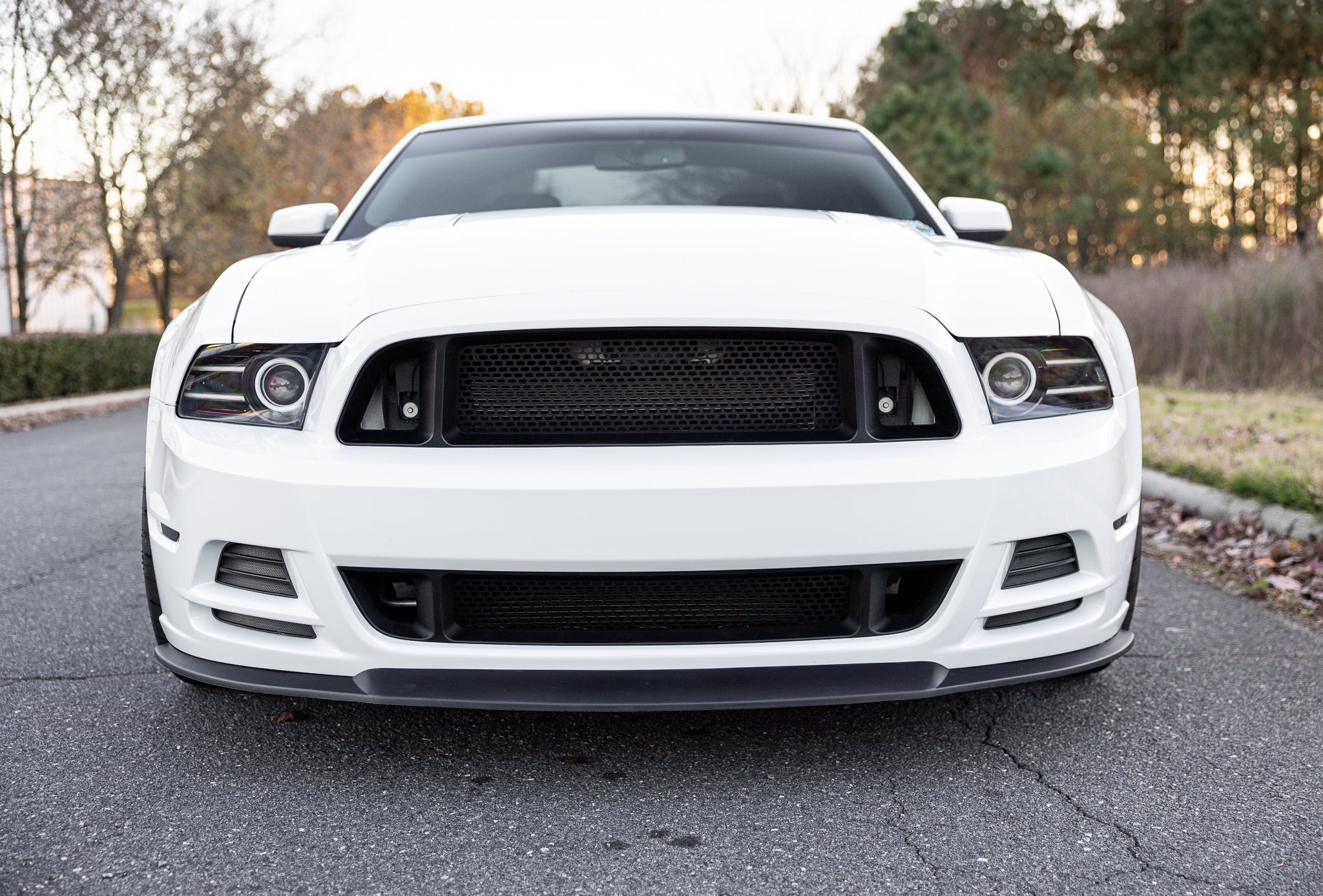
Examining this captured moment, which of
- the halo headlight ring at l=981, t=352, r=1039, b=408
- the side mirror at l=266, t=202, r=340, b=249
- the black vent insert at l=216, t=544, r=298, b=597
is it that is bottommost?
the black vent insert at l=216, t=544, r=298, b=597

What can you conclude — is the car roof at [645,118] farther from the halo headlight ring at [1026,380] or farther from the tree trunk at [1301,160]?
the tree trunk at [1301,160]

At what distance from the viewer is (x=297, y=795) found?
2.10m

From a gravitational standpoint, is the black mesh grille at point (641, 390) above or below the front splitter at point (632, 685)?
above

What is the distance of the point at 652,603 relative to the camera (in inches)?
81.6

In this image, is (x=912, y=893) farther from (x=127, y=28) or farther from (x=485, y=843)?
(x=127, y=28)

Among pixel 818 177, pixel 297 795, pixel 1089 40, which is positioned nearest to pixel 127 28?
pixel 818 177

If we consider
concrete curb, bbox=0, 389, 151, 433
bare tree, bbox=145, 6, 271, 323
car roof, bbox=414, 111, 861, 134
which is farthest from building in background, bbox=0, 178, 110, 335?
car roof, bbox=414, 111, 861, 134

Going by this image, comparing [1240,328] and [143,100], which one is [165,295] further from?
[1240,328]

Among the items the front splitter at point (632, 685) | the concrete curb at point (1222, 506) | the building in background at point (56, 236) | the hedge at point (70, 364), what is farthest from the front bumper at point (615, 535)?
the building in background at point (56, 236)

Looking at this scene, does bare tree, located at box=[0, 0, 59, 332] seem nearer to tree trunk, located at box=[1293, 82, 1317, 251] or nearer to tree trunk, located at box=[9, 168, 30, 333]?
tree trunk, located at box=[9, 168, 30, 333]

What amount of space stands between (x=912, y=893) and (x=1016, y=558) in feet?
2.21

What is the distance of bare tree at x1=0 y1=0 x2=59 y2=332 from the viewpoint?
16.0 metres

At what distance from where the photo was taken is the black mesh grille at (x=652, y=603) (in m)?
2.06

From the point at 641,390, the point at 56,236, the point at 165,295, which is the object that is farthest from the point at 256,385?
the point at 165,295
